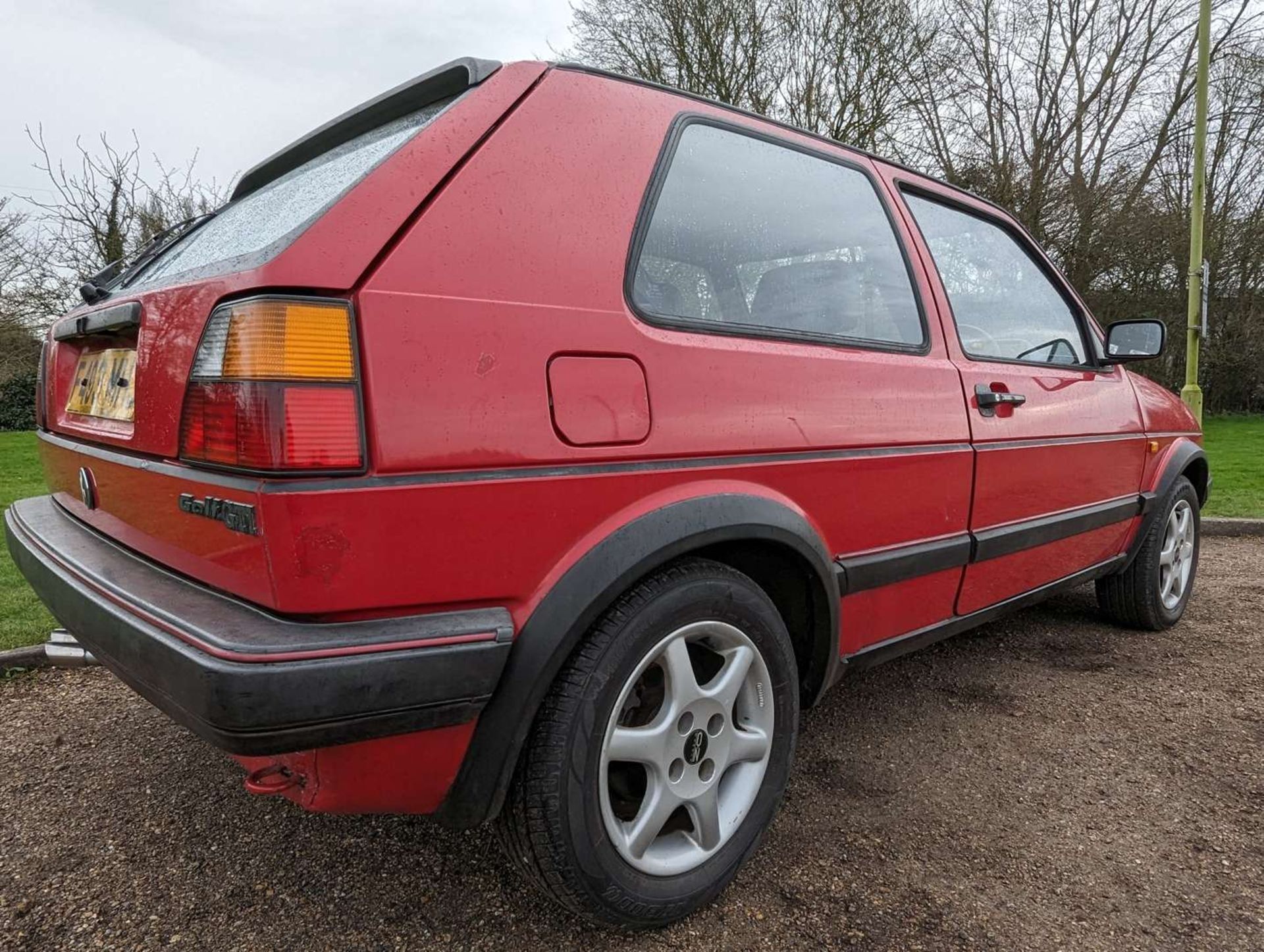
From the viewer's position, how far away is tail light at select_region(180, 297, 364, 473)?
112cm

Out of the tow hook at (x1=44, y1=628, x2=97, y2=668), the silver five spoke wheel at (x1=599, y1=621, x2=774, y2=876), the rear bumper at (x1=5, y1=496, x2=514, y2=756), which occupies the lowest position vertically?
the tow hook at (x1=44, y1=628, x2=97, y2=668)

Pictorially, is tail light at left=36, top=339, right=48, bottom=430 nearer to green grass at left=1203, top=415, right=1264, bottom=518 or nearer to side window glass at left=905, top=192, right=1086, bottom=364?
side window glass at left=905, top=192, right=1086, bottom=364

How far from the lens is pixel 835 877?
68.4 inches

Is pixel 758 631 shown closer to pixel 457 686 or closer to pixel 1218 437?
pixel 457 686

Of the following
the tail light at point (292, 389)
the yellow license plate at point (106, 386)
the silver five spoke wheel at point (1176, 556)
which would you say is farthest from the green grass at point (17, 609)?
the silver five spoke wheel at point (1176, 556)

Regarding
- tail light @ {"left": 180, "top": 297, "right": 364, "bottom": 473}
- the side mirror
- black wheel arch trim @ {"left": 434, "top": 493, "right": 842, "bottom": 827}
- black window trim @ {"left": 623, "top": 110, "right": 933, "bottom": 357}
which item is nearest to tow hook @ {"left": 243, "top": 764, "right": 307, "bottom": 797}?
black wheel arch trim @ {"left": 434, "top": 493, "right": 842, "bottom": 827}

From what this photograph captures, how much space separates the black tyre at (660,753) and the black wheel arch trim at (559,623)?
2.1 inches

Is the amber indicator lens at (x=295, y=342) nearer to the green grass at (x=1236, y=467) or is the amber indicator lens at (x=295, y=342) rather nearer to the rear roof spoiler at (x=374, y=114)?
the rear roof spoiler at (x=374, y=114)

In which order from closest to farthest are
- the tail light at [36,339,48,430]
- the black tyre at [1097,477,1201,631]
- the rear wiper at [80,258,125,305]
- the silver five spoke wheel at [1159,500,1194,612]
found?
the rear wiper at [80,258,125,305] < the tail light at [36,339,48,430] < the black tyre at [1097,477,1201,631] < the silver five spoke wheel at [1159,500,1194,612]

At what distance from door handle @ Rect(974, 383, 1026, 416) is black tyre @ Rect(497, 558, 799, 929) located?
1038 millimetres

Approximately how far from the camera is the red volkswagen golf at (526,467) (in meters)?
1.15

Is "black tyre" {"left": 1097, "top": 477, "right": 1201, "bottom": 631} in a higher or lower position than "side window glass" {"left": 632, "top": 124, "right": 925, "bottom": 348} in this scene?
lower

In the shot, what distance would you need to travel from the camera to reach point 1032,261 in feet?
9.68

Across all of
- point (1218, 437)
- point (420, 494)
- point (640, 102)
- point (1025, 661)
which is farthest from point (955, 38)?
point (420, 494)
